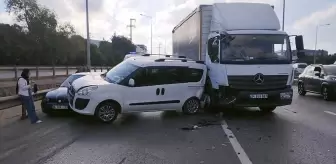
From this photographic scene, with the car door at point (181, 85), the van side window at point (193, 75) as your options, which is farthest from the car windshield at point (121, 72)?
the van side window at point (193, 75)

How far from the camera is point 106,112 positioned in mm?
9195

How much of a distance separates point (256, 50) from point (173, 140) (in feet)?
14.6

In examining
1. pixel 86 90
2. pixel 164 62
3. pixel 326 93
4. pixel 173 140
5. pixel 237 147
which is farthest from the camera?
pixel 326 93

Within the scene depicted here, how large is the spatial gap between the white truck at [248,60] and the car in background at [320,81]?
5133 mm

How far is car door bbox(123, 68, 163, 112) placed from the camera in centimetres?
952

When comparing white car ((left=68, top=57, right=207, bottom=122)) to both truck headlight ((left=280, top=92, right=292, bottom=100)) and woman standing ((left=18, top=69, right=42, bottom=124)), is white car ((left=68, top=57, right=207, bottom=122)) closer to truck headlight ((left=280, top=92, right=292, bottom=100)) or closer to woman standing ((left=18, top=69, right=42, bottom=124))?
woman standing ((left=18, top=69, right=42, bottom=124))

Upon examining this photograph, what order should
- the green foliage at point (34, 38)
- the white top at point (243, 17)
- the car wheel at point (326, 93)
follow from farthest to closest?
the green foliage at point (34, 38), the car wheel at point (326, 93), the white top at point (243, 17)

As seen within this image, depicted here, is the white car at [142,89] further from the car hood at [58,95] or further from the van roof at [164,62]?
the car hood at [58,95]

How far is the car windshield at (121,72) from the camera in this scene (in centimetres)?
966

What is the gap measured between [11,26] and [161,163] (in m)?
53.6

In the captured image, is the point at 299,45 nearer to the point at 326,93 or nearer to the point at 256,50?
the point at 256,50

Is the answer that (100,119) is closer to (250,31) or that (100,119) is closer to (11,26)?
(250,31)

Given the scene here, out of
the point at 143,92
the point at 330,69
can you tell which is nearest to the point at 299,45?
the point at 143,92

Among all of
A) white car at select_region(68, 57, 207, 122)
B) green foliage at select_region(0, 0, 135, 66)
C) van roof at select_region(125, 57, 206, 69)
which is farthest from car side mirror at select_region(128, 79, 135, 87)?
green foliage at select_region(0, 0, 135, 66)
